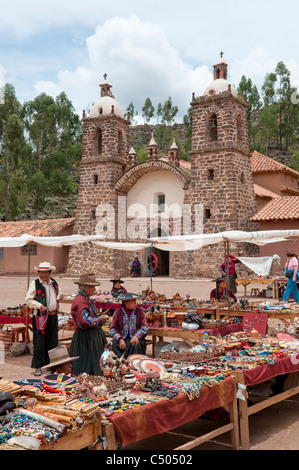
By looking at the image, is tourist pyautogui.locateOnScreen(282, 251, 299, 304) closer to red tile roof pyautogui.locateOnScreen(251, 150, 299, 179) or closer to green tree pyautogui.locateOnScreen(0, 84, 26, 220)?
red tile roof pyautogui.locateOnScreen(251, 150, 299, 179)

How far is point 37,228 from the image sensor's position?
28.0 m

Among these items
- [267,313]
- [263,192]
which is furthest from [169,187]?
[267,313]

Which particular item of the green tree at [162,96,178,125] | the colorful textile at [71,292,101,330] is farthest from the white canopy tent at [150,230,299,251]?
the green tree at [162,96,178,125]

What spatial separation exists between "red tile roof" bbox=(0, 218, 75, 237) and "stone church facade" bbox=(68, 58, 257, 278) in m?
1.81

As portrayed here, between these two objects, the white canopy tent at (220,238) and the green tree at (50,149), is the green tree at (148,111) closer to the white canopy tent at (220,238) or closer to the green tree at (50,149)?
the green tree at (50,149)

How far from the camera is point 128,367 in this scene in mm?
4539

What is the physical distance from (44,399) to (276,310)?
18.3ft

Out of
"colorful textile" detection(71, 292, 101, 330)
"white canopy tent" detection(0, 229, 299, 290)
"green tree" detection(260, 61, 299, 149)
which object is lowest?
"colorful textile" detection(71, 292, 101, 330)

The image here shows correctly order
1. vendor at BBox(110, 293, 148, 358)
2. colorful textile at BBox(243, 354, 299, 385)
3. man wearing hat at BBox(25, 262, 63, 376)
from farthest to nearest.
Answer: man wearing hat at BBox(25, 262, 63, 376)
vendor at BBox(110, 293, 148, 358)
colorful textile at BBox(243, 354, 299, 385)

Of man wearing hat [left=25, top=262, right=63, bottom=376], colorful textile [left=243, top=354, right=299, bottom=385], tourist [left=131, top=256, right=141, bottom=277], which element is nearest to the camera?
colorful textile [left=243, top=354, right=299, bottom=385]

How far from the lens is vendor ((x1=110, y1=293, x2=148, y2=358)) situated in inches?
245

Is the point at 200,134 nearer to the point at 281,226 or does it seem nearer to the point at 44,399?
the point at 281,226

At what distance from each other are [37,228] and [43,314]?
21.5 m
